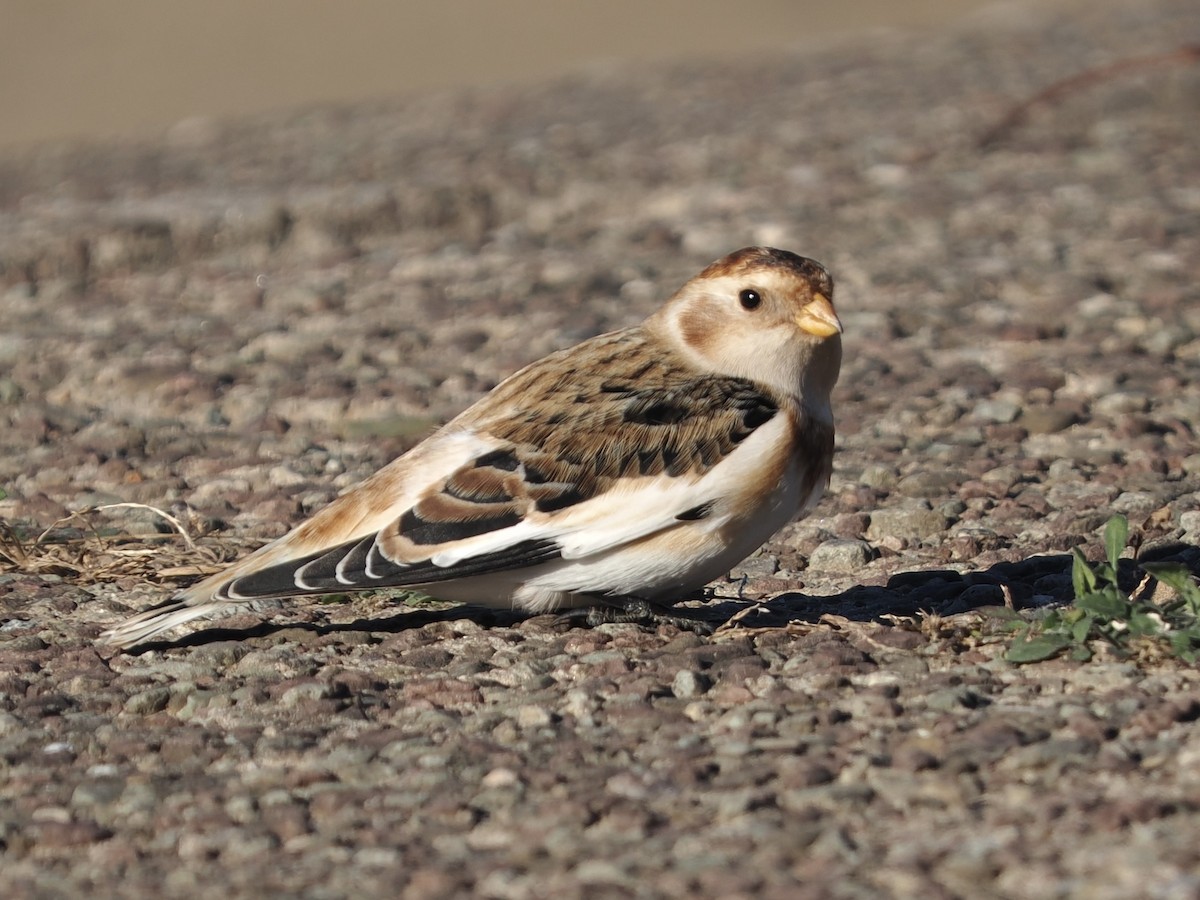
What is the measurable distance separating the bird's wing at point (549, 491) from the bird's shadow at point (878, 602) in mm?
316

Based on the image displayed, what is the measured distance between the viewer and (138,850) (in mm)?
3066

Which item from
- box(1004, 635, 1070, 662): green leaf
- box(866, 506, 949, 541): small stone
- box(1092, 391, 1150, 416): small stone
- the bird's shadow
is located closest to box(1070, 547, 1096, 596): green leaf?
box(1004, 635, 1070, 662): green leaf

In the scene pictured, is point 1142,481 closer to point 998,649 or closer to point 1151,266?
point 998,649

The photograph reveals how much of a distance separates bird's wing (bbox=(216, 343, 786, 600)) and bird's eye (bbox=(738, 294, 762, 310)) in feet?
0.89

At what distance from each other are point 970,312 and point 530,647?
11.2ft

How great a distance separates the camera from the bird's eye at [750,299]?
4.26 m

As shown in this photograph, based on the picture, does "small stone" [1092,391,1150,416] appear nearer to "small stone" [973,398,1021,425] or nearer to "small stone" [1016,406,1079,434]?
"small stone" [1016,406,1079,434]

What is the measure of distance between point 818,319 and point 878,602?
28.6 inches

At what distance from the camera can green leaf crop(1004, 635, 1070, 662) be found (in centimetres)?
363

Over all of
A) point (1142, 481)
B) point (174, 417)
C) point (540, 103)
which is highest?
point (540, 103)

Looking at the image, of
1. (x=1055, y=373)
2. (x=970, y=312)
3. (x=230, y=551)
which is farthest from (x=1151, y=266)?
(x=230, y=551)

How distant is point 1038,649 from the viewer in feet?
11.9

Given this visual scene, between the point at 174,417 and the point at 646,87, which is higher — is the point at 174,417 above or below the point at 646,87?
below

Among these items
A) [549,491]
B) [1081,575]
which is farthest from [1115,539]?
[549,491]
